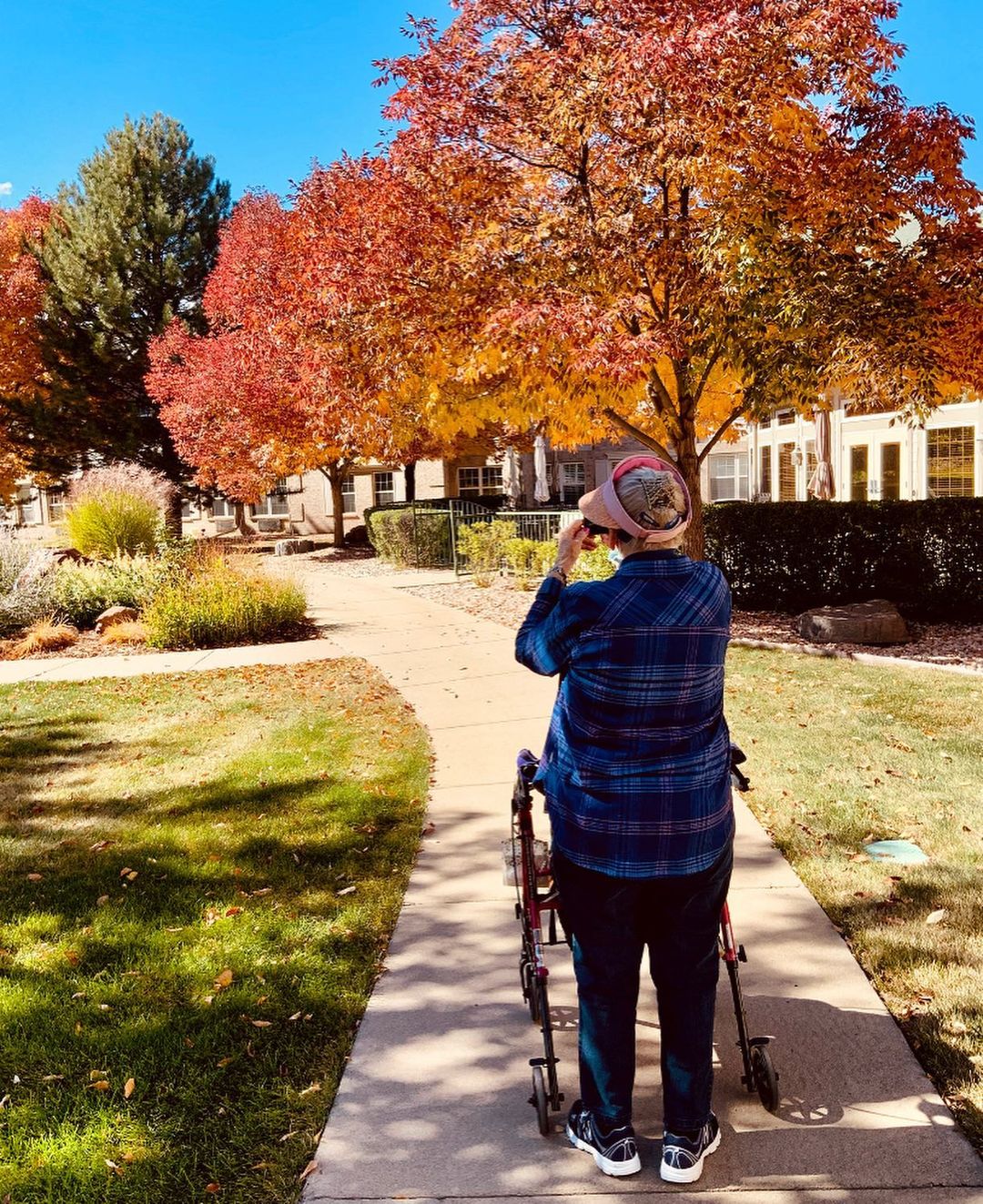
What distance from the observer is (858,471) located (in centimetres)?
2398

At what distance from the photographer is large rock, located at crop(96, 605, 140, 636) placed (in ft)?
41.2

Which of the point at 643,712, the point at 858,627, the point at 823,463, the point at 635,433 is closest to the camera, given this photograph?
the point at 643,712

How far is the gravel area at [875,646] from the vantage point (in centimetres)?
971

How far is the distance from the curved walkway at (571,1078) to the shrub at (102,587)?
9.30 metres

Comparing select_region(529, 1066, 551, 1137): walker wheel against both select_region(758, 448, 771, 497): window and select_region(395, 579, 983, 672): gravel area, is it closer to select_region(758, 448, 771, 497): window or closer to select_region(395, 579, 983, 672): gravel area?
select_region(395, 579, 983, 672): gravel area

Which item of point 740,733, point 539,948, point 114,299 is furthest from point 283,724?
point 114,299

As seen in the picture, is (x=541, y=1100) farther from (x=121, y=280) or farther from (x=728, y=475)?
(x=728, y=475)

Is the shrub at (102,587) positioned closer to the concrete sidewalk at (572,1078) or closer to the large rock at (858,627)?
the large rock at (858,627)

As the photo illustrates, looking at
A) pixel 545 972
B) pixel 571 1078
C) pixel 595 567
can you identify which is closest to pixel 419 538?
pixel 595 567

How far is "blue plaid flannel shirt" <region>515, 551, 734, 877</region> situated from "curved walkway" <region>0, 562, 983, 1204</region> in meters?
0.89

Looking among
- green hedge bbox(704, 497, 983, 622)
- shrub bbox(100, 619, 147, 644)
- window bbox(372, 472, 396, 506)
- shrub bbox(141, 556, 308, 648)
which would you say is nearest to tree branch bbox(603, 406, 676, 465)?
green hedge bbox(704, 497, 983, 622)

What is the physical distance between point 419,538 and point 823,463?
879cm

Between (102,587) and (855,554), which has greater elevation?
(855,554)

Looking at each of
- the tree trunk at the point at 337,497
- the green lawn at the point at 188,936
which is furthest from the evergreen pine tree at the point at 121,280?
the green lawn at the point at 188,936
